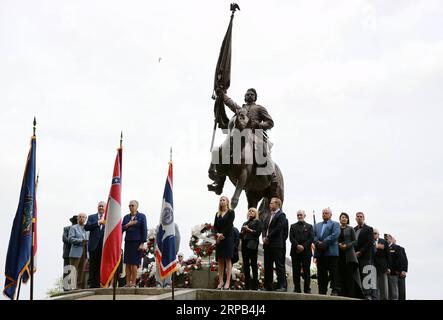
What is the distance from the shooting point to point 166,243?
10609 mm

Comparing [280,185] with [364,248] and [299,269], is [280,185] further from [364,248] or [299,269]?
[299,269]

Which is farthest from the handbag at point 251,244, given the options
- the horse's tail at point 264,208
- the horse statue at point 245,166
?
the horse's tail at point 264,208

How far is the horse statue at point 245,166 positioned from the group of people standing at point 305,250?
5.02ft

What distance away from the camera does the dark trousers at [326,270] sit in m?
11.5

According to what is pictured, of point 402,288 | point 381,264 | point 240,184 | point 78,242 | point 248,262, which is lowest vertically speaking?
point 402,288

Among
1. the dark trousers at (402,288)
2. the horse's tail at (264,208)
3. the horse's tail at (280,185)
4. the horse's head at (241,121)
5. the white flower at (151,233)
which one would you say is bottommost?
the dark trousers at (402,288)

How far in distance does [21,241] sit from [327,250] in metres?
5.41

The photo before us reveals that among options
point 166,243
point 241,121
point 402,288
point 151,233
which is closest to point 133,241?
point 166,243

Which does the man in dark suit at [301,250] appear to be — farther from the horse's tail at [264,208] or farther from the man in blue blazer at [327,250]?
the horse's tail at [264,208]

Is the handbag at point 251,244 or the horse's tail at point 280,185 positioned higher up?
the horse's tail at point 280,185

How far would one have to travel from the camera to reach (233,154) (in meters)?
13.3

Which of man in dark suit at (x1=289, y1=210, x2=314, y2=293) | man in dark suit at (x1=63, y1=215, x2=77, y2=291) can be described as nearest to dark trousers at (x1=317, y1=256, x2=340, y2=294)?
man in dark suit at (x1=289, y1=210, x2=314, y2=293)
